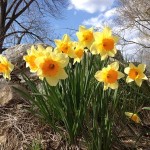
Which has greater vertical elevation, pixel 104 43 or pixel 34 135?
pixel 104 43

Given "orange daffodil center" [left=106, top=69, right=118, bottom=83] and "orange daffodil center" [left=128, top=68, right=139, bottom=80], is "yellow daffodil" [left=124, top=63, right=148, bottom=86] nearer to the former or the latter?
"orange daffodil center" [left=128, top=68, right=139, bottom=80]

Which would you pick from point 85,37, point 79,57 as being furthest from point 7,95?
point 85,37

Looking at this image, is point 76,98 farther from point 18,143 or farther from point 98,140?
point 18,143

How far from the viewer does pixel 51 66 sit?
6.03 ft

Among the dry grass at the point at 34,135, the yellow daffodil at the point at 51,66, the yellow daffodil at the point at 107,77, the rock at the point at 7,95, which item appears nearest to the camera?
the yellow daffodil at the point at 51,66

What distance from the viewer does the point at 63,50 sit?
227 centimetres

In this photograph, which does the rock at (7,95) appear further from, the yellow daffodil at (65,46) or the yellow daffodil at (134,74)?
the yellow daffodil at (134,74)

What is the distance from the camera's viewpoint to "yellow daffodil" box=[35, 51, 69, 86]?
5.89 feet

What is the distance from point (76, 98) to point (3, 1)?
20.1 meters

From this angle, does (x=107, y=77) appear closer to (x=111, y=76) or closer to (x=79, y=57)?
(x=111, y=76)

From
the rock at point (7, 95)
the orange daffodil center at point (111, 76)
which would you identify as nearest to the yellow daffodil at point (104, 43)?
the orange daffodil center at point (111, 76)

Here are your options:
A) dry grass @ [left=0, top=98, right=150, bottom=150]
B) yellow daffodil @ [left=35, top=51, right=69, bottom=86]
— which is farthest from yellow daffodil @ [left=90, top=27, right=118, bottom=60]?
dry grass @ [left=0, top=98, right=150, bottom=150]

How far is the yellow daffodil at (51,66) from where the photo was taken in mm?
1794

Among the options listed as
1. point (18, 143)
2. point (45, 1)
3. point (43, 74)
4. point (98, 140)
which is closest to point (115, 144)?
point (98, 140)
